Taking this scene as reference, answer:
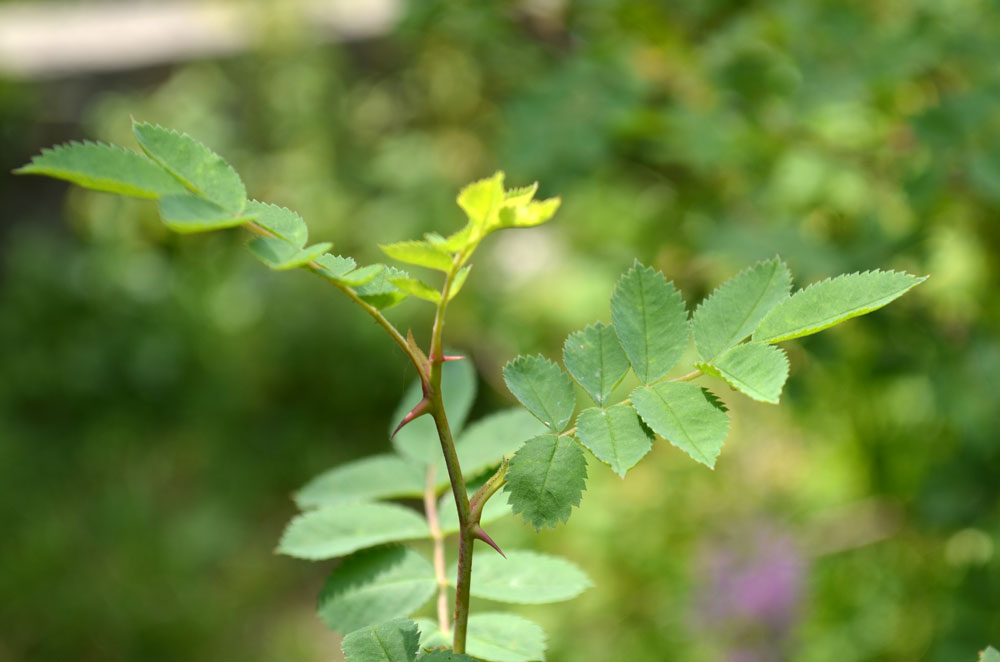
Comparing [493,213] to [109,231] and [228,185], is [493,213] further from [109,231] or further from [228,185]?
[109,231]

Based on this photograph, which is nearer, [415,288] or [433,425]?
[415,288]

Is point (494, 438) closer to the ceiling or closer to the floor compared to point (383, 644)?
closer to the ceiling

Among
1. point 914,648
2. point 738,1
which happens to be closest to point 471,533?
point 738,1

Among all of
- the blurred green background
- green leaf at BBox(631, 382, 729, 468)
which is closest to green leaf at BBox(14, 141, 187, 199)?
green leaf at BBox(631, 382, 729, 468)

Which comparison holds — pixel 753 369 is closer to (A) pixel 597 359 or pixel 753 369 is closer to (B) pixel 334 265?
(A) pixel 597 359

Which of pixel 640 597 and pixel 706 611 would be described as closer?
pixel 706 611

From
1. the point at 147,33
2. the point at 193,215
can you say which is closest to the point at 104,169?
the point at 193,215

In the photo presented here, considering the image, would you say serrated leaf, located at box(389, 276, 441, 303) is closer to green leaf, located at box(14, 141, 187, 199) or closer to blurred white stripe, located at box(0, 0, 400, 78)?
green leaf, located at box(14, 141, 187, 199)
